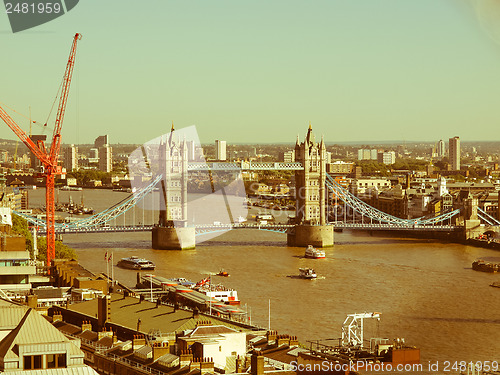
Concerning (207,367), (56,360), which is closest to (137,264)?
(207,367)

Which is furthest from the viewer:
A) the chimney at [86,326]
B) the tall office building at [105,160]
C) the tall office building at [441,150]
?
the tall office building at [105,160]

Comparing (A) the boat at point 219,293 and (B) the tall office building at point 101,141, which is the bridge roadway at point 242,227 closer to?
(A) the boat at point 219,293

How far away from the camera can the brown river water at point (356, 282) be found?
21.2 m

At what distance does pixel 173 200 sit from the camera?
4528cm

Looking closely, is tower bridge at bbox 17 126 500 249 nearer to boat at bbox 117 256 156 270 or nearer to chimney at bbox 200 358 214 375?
boat at bbox 117 256 156 270

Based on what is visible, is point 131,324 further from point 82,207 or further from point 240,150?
point 240,150

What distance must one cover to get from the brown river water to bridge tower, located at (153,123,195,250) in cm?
72

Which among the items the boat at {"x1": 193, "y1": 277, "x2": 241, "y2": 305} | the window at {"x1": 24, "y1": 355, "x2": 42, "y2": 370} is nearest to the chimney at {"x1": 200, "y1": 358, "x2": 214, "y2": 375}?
the window at {"x1": 24, "y1": 355, "x2": 42, "y2": 370}

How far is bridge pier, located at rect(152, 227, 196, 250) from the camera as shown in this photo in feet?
136

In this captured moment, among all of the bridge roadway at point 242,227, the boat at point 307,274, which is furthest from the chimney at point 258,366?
the bridge roadway at point 242,227

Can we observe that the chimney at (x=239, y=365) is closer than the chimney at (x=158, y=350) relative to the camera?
Yes

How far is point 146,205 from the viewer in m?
67.4

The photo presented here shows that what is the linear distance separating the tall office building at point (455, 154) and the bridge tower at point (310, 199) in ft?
128

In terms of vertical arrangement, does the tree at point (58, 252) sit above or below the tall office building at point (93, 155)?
below
